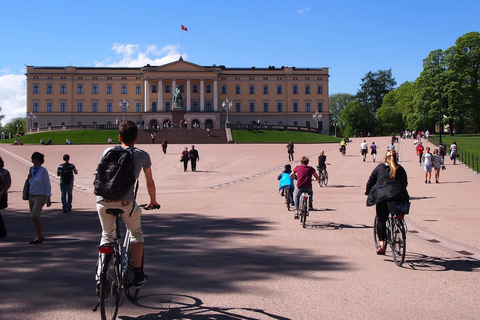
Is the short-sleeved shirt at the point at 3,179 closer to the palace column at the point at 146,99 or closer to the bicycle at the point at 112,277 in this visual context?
the bicycle at the point at 112,277

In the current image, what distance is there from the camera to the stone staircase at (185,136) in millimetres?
68938

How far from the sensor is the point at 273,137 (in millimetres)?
74938

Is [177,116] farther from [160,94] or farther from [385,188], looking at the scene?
[385,188]

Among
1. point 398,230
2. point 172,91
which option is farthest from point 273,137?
point 398,230

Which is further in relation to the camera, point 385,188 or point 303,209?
point 303,209

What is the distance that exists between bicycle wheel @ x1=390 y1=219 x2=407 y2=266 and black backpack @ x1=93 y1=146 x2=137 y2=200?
4591mm

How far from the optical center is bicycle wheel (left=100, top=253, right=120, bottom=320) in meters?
4.96

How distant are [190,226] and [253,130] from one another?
69.9 metres

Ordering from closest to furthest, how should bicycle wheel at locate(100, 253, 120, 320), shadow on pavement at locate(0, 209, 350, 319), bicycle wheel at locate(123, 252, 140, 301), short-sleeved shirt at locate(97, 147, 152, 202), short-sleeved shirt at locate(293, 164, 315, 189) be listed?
bicycle wheel at locate(100, 253, 120, 320) < short-sleeved shirt at locate(97, 147, 152, 202) < bicycle wheel at locate(123, 252, 140, 301) < shadow on pavement at locate(0, 209, 350, 319) < short-sleeved shirt at locate(293, 164, 315, 189)

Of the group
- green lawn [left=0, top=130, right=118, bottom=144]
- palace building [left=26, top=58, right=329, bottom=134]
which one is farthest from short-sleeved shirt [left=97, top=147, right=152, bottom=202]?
palace building [left=26, top=58, right=329, bottom=134]

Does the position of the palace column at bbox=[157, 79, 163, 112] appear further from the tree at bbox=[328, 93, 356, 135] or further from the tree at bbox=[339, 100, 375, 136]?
the tree at bbox=[328, 93, 356, 135]

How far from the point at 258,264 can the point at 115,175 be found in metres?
3.57

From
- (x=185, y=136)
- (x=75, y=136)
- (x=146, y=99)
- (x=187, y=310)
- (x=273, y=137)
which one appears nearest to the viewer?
(x=187, y=310)

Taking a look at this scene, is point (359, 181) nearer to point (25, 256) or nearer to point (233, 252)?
point (233, 252)
